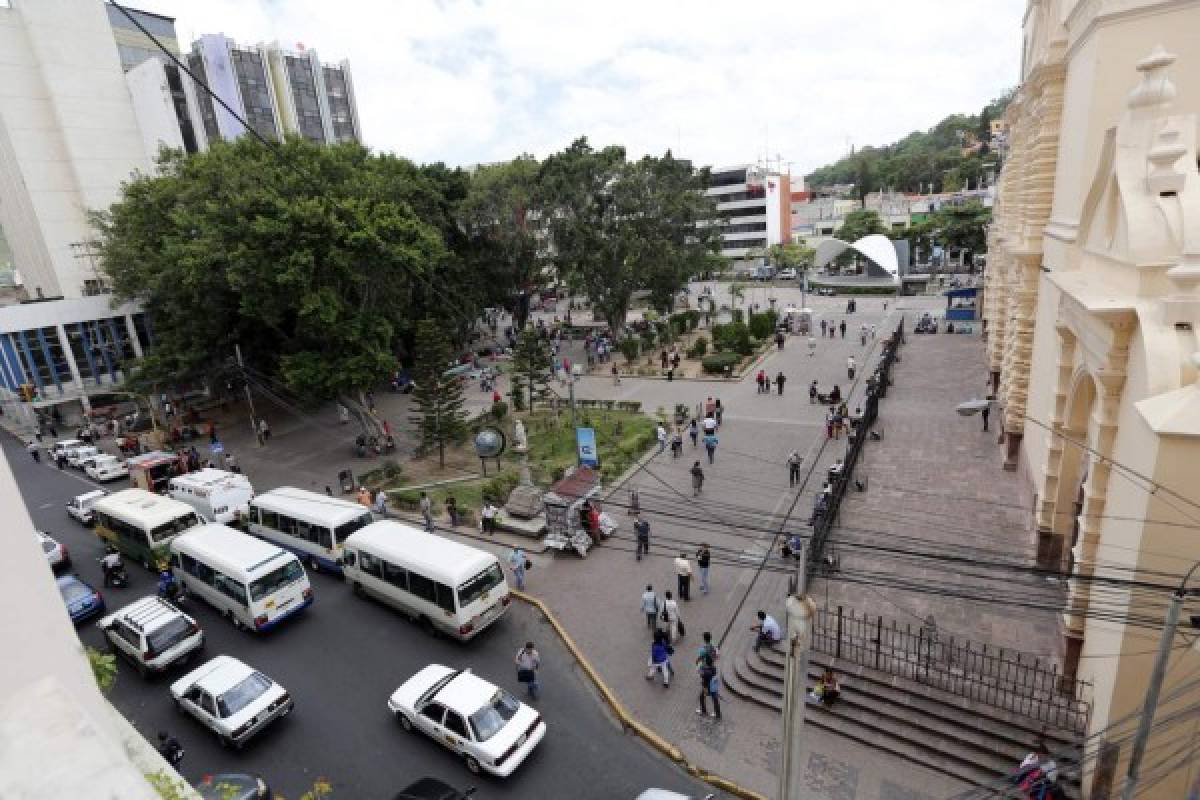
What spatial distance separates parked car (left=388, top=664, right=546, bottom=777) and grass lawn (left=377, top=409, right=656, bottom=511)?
8648 millimetres

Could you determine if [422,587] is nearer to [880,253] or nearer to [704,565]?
[704,565]

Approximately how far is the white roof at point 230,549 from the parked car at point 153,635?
1327mm

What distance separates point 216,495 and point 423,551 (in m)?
9.34

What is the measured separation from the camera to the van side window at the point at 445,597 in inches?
510

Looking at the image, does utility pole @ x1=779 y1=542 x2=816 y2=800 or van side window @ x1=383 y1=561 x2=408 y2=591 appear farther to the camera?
van side window @ x1=383 y1=561 x2=408 y2=591

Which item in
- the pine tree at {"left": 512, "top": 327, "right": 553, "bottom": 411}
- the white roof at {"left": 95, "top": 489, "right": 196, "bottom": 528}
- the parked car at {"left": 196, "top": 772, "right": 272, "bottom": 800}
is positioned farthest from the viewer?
the pine tree at {"left": 512, "top": 327, "right": 553, "bottom": 411}

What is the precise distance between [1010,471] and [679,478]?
9.31 meters

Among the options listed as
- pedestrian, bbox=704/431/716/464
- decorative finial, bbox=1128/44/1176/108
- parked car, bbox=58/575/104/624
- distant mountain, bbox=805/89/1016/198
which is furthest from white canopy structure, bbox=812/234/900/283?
parked car, bbox=58/575/104/624

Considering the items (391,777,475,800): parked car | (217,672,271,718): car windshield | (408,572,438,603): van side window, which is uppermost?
(408,572,438,603): van side window

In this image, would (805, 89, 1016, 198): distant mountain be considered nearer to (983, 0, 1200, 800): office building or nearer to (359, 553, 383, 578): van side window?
(983, 0, 1200, 800): office building

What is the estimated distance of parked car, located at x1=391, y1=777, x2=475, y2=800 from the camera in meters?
9.18

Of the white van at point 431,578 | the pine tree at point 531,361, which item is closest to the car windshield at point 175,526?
the white van at point 431,578

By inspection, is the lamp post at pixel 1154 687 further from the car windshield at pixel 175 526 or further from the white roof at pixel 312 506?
the car windshield at pixel 175 526

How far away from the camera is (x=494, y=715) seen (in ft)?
34.3
